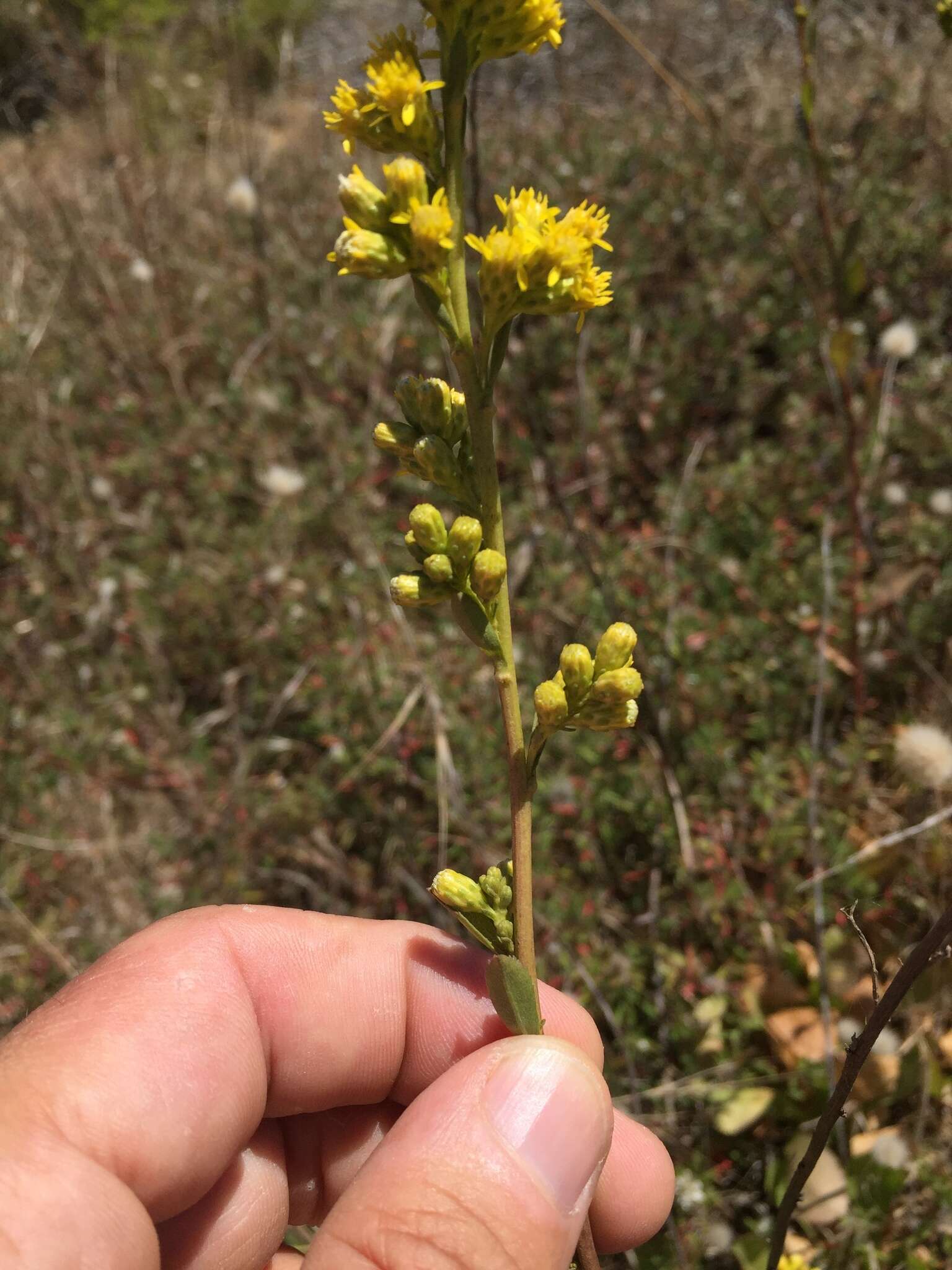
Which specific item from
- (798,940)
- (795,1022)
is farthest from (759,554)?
(795,1022)

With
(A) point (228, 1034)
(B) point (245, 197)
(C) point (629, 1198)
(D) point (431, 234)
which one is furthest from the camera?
(B) point (245, 197)

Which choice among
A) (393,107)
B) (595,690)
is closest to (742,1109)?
(595,690)

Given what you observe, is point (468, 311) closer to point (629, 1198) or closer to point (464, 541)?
point (464, 541)

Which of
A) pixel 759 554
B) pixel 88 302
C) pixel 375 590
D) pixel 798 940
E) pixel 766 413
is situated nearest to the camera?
pixel 798 940

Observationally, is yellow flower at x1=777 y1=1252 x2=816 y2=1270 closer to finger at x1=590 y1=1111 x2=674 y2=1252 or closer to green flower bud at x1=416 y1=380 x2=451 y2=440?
finger at x1=590 y1=1111 x2=674 y2=1252

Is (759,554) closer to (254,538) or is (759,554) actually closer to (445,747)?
(445,747)

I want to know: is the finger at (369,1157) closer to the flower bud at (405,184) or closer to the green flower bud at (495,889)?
the green flower bud at (495,889)

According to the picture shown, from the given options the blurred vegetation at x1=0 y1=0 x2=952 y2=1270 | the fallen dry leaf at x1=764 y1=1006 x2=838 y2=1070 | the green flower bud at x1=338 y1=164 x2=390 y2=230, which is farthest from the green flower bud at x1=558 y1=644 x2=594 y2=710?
the fallen dry leaf at x1=764 y1=1006 x2=838 y2=1070

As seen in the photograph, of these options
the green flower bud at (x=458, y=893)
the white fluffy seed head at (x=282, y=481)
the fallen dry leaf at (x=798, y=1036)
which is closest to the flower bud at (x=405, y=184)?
the green flower bud at (x=458, y=893)
